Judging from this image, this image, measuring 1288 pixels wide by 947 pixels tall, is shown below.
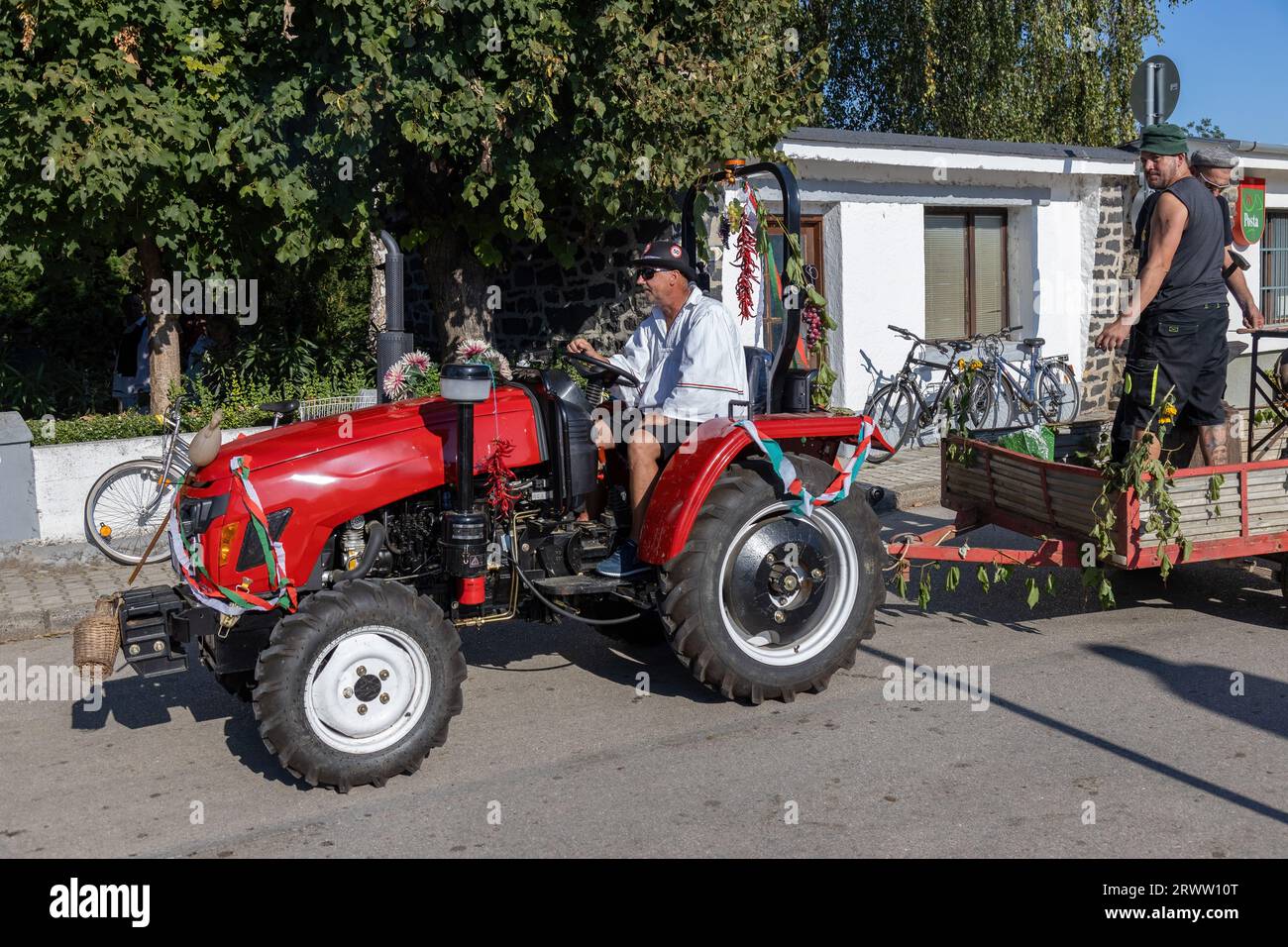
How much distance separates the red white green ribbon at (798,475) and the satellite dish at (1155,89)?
32.5 ft

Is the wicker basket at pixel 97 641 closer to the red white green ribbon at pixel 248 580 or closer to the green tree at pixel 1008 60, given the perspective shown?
the red white green ribbon at pixel 248 580

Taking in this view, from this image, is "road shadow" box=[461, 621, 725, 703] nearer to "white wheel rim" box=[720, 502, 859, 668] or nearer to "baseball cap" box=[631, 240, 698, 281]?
"white wheel rim" box=[720, 502, 859, 668]

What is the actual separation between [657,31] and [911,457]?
464cm

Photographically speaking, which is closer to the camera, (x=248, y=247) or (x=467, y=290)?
(x=248, y=247)

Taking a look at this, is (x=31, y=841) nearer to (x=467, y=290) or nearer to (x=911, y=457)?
(x=467, y=290)

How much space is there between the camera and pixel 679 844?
389 centimetres

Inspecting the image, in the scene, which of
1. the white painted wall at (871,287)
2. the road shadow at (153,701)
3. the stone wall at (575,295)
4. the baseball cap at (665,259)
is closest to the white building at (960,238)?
the white painted wall at (871,287)

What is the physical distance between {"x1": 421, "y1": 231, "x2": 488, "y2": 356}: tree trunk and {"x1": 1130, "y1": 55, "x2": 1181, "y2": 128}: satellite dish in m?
7.56

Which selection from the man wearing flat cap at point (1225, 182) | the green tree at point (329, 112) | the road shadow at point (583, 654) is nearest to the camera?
the road shadow at point (583, 654)

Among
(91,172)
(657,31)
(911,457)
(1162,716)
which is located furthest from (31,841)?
(911,457)

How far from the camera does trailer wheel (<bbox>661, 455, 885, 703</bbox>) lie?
500cm

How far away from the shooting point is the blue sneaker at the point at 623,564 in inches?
203

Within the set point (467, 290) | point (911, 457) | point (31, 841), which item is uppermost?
point (467, 290)

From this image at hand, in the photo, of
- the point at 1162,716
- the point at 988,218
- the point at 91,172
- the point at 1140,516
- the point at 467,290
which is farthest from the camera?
the point at 988,218
